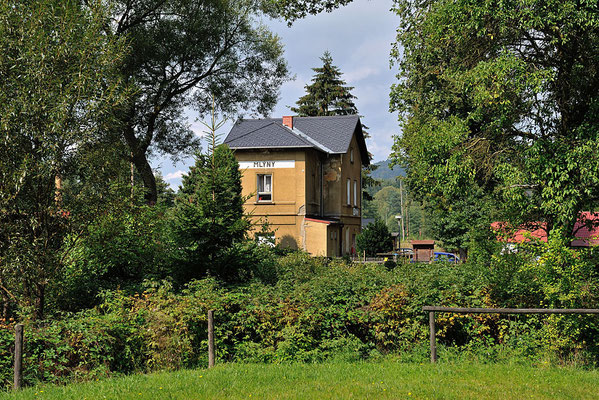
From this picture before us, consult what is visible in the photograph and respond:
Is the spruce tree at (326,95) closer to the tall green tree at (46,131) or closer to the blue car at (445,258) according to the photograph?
the blue car at (445,258)

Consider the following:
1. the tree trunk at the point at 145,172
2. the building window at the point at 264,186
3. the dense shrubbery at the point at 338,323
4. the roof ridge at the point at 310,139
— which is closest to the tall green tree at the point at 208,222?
the dense shrubbery at the point at 338,323

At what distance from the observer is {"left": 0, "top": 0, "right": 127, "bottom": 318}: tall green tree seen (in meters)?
9.75

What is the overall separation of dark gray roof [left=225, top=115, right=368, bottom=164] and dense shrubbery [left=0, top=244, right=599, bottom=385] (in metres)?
20.9

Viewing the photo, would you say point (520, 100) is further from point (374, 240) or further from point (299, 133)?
point (299, 133)

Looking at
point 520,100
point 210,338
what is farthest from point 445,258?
point 210,338

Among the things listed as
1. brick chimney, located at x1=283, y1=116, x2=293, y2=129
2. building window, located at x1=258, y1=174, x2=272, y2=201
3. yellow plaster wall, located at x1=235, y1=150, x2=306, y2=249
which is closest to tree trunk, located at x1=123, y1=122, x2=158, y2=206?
yellow plaster wall, located at x1=235, y1=150, x2=306, y2=249

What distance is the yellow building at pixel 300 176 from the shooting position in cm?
3136

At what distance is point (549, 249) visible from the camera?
984 cm

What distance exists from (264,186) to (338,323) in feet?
73.1

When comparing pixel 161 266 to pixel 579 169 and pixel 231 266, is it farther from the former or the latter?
pixel 579 169

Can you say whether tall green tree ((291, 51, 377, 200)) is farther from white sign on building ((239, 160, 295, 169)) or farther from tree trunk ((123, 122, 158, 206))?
tree trunk ((123, 122, 158, 206))

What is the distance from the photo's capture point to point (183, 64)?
867 inches

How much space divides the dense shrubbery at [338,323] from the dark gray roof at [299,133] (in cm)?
2090

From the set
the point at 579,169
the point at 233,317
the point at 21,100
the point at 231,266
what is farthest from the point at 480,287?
the point at 21,100
